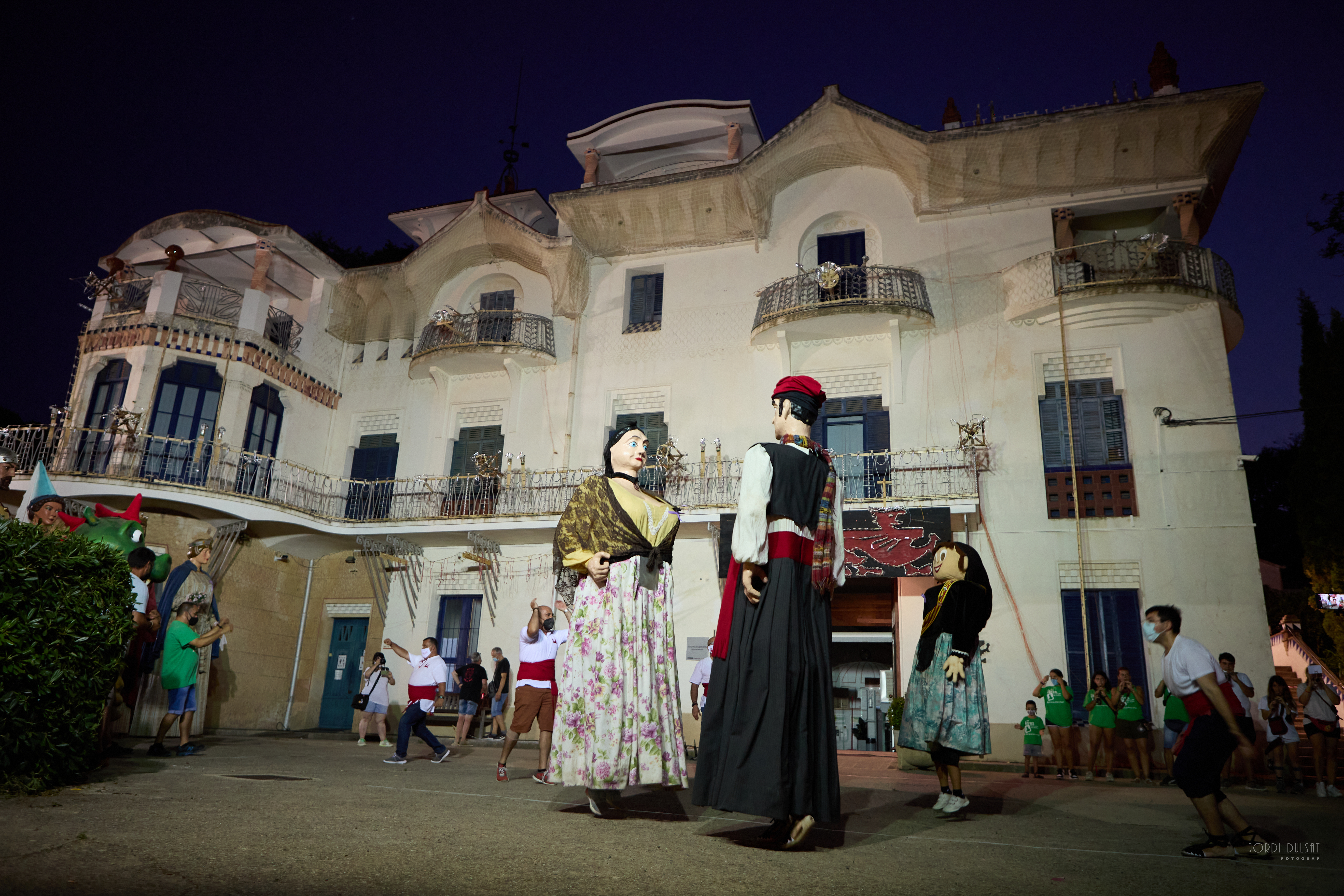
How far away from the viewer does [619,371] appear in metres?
18.0

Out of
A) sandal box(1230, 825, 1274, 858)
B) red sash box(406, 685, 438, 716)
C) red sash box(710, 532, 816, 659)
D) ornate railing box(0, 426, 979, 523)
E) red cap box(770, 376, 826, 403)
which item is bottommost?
sandal box(1230, 825, 1274, 858)

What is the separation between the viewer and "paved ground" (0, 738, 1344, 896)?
278 cm

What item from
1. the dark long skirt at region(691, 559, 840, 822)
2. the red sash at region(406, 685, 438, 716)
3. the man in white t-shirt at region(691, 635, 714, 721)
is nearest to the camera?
the dark long skirt at region(691, 559, 840, 822)

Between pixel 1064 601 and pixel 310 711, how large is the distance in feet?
49.5

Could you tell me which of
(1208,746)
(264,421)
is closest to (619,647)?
(1208,746)

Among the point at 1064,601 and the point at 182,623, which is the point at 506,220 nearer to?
the point at 182,623

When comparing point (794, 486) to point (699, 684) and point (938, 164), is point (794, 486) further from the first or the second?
point (938, 164)

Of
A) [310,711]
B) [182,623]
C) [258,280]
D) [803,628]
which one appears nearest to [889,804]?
[803,628]

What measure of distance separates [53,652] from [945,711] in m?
5.24

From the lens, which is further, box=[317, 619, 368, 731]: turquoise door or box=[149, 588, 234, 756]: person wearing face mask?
box=[317, 619, 368, 731]: turquoise door

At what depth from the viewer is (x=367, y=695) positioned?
14016 millimetres

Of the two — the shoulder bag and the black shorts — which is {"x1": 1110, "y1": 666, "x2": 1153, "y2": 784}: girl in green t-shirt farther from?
the shoulder bag

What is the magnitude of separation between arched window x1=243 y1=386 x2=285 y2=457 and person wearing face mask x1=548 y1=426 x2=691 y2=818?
14924mm

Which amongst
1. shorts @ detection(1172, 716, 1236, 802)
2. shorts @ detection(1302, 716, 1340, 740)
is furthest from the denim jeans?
shorts @ detection(1302, 716, 1340, 740)
